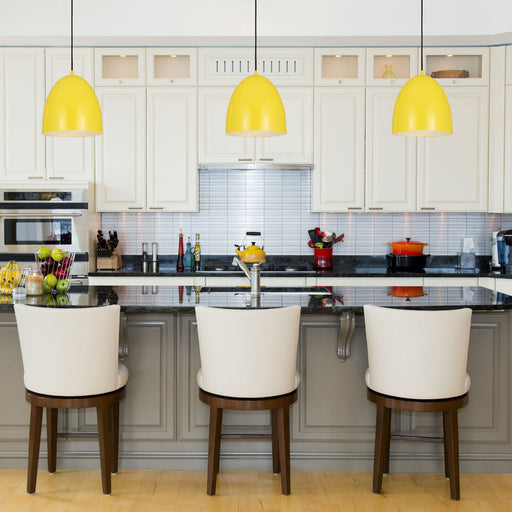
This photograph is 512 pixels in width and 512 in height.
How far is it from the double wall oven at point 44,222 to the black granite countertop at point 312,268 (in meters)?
0.30

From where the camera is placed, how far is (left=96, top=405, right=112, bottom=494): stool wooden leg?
8.98 feet

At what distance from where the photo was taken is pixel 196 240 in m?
5.43

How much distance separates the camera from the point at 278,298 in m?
3.15

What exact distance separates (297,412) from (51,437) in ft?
4.01

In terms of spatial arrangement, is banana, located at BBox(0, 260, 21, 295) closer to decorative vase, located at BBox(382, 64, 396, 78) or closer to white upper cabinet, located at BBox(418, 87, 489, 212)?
white upper cabinet, located at BBox(418, 87, 489, 212)

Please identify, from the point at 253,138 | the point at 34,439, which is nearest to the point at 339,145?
the point at 253,138

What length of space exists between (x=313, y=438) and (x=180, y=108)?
3.03 metres

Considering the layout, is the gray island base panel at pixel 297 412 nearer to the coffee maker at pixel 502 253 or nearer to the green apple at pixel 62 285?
the green apple at pixel 62 285

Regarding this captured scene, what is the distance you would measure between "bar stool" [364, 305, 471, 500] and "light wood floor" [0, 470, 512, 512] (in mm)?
335

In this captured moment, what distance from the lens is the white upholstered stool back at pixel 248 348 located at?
2.59 m

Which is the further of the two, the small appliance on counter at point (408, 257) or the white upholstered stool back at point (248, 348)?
the small appliance on counter at point (408, 257)

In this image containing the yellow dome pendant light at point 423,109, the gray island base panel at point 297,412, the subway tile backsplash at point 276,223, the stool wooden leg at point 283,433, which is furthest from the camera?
the subway tile backsplash at point 276,223

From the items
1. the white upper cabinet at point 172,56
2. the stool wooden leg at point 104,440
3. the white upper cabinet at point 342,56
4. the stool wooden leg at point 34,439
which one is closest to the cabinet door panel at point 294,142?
the white upper cabinet at point 342,56

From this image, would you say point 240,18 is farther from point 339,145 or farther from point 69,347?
point 69,347
